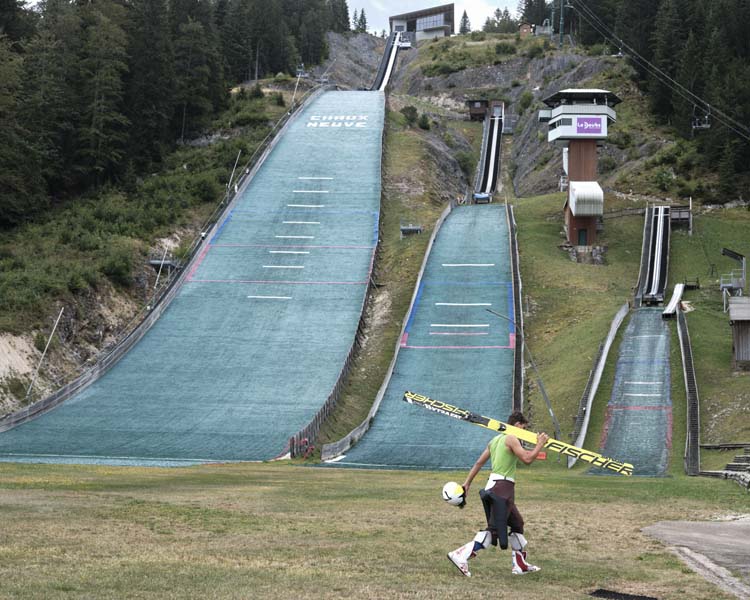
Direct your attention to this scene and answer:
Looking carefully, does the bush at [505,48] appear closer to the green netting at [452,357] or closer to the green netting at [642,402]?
the green netting at [452,357]

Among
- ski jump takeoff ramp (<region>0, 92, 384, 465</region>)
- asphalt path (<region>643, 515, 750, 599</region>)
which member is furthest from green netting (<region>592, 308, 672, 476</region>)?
asphalt path (<region>643, 515, 750, 599</region>)

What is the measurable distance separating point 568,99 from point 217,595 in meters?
59.2

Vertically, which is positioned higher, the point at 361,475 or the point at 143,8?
the point at 143,8

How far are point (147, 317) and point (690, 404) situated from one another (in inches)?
1001

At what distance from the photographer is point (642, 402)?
125ft

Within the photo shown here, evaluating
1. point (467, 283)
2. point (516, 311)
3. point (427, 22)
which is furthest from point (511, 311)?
point (427, 22)

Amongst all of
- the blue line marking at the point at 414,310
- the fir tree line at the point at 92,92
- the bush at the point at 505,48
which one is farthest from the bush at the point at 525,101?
the blue line marking at the point at 414,310

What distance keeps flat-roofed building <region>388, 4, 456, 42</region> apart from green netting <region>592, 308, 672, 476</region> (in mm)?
115178

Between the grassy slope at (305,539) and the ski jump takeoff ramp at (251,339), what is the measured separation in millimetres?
11990

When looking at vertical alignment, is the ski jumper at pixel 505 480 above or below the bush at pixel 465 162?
below

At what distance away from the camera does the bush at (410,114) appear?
8800 cm

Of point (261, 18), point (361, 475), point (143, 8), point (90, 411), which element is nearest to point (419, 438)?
point (361, 475)

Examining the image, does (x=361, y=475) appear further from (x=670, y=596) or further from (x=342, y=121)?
(x=342, y=121)

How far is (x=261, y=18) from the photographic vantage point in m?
113
